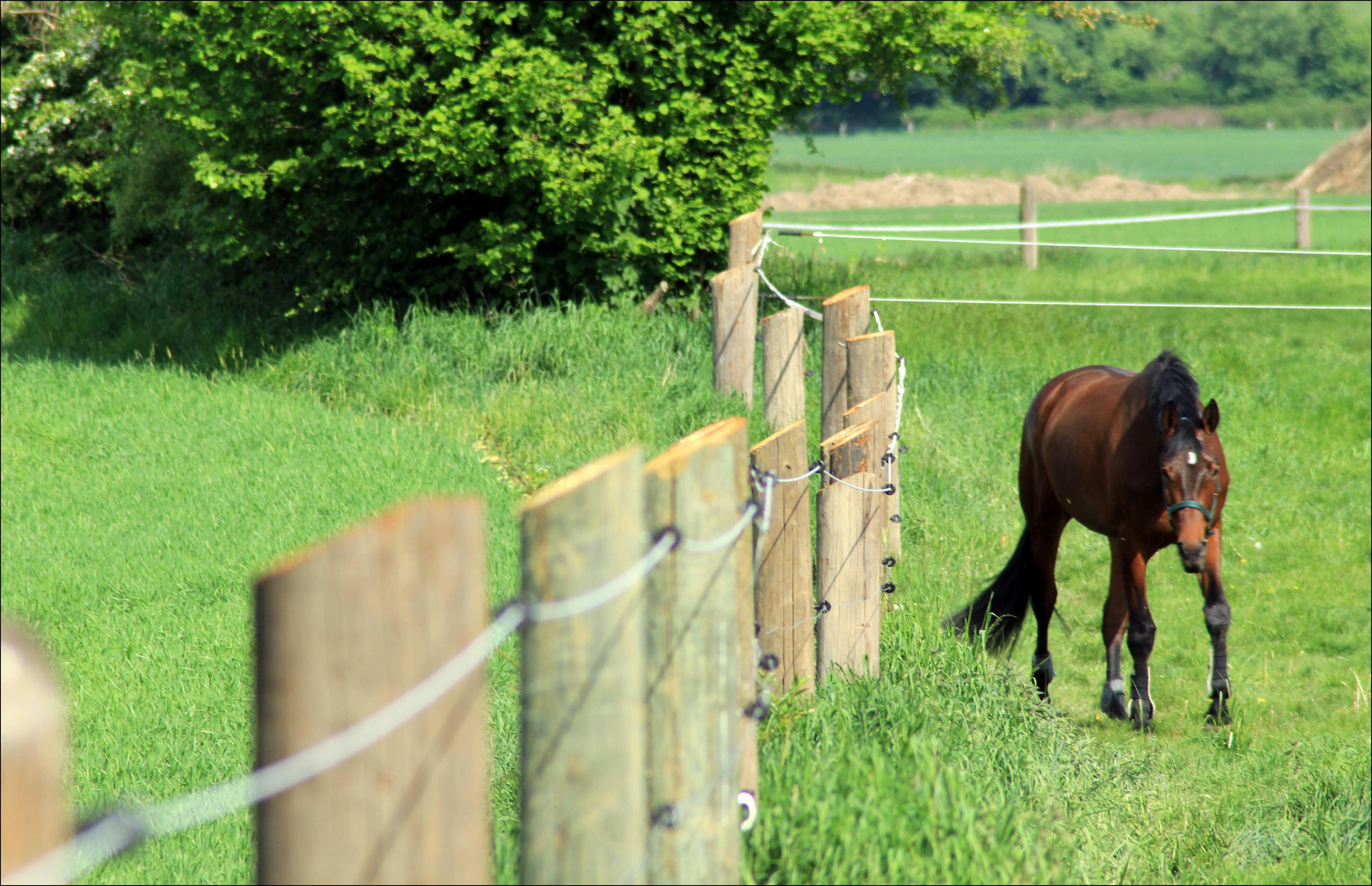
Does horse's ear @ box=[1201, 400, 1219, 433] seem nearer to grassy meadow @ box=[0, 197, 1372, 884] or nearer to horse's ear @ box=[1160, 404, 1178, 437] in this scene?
horse's ear @ box=[1160, 404, 1178, 437]

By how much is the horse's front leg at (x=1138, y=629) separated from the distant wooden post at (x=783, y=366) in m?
2.43

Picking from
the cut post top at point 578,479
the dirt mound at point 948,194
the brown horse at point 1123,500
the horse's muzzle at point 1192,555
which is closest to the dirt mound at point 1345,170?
the dirt mound at point 948,194

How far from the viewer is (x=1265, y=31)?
333 feet

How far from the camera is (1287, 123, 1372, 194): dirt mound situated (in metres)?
34.2

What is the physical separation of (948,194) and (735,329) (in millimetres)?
31330

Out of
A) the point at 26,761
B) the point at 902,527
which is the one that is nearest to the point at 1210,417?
the point at 902,527

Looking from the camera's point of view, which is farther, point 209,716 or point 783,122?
point 783,122

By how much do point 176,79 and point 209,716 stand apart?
803 cm

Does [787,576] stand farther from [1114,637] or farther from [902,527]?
[902,527]

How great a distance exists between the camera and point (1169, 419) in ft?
16.4

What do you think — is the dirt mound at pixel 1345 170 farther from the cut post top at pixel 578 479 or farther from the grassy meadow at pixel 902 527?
the cut post top at pixel 578 479

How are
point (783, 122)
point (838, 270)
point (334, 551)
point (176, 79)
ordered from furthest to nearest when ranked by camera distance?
point (838, 270)
point (783, 122)
point (176, 79)
point (334, 551)

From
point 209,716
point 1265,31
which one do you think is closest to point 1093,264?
point 209,716

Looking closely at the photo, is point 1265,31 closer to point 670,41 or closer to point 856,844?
point 670,41
